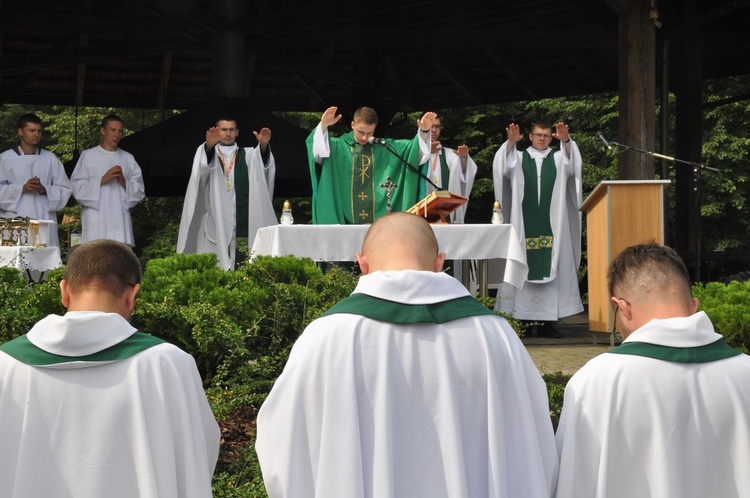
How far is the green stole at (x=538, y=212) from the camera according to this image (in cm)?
1200

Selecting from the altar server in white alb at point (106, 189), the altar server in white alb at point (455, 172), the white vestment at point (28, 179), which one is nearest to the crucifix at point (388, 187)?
the altar server in white alb at point (455, 172)

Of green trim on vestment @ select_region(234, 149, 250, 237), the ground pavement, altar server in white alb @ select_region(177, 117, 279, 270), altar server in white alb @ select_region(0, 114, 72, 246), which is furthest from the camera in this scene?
green trim on vestment @ select_region(234, 149, 250, 237)

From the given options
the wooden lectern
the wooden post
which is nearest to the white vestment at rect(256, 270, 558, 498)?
the wooden lectern

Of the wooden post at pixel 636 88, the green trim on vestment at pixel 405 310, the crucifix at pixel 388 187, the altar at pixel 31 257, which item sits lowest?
the green trim on vestment at pixel 405 310

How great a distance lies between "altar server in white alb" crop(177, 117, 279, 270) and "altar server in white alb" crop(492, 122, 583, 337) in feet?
8.24

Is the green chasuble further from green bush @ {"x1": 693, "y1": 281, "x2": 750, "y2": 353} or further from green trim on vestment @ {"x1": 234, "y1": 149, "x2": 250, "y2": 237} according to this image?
green bush @ {"x1": 693, "y1": 281, "x2": 750, "y2": 353}

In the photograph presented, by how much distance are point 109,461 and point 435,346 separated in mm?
1002

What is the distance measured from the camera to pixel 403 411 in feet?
10.4

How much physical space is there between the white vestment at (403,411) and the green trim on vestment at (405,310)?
0.06ft

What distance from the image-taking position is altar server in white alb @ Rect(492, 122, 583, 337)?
11898 millimetres

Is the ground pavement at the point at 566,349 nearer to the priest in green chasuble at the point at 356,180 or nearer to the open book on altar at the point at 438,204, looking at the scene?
the open book on altar at the point at 438,204

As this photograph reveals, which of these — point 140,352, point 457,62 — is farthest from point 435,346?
point 457,62

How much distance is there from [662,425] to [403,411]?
73cm

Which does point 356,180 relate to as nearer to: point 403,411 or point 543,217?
point 543,217
